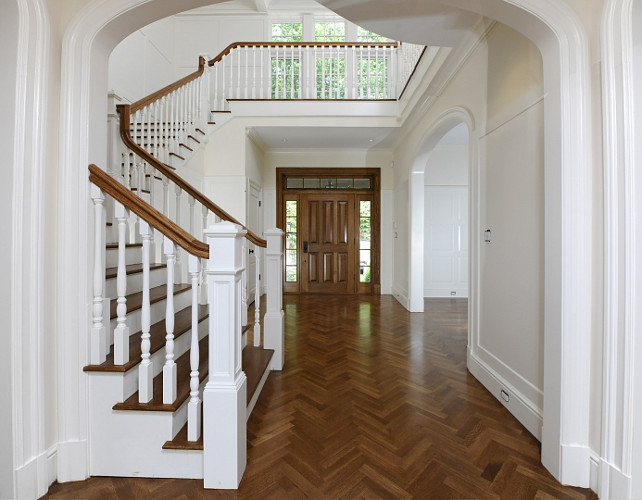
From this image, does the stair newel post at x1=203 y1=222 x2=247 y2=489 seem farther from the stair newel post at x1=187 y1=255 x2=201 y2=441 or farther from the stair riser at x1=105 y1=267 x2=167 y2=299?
the stair riser at x1=105 y1=267 x2=167 y2=299

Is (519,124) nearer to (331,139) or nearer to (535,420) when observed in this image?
(535,420)

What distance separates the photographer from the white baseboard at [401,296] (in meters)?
5.40

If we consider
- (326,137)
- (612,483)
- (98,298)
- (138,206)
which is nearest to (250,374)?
(98,298)

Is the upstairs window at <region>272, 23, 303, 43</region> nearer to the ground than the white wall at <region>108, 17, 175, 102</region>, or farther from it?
farther from it

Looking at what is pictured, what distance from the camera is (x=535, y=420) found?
6.39 feet

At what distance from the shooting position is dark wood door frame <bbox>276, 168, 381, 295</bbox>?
6.75m

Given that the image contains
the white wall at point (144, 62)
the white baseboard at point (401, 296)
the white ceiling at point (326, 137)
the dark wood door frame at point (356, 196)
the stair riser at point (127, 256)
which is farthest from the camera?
the dark wood door frame at point (356, 196)

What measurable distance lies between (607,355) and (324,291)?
5.51 meters

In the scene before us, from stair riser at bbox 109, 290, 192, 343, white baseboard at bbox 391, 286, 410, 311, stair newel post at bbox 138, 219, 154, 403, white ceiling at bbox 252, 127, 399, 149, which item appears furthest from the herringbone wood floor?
white ceiling at bbox 252, 127, 399, 149

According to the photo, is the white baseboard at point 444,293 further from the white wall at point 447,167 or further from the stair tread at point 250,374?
the stair tread at point 250,374

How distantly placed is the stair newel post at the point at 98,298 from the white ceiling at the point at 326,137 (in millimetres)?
4214

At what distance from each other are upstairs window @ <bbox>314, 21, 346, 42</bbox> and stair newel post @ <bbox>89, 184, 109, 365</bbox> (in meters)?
7.24

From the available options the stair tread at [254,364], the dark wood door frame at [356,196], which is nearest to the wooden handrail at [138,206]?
the stair tread at [254,364]

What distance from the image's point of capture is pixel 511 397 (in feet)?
7.27
